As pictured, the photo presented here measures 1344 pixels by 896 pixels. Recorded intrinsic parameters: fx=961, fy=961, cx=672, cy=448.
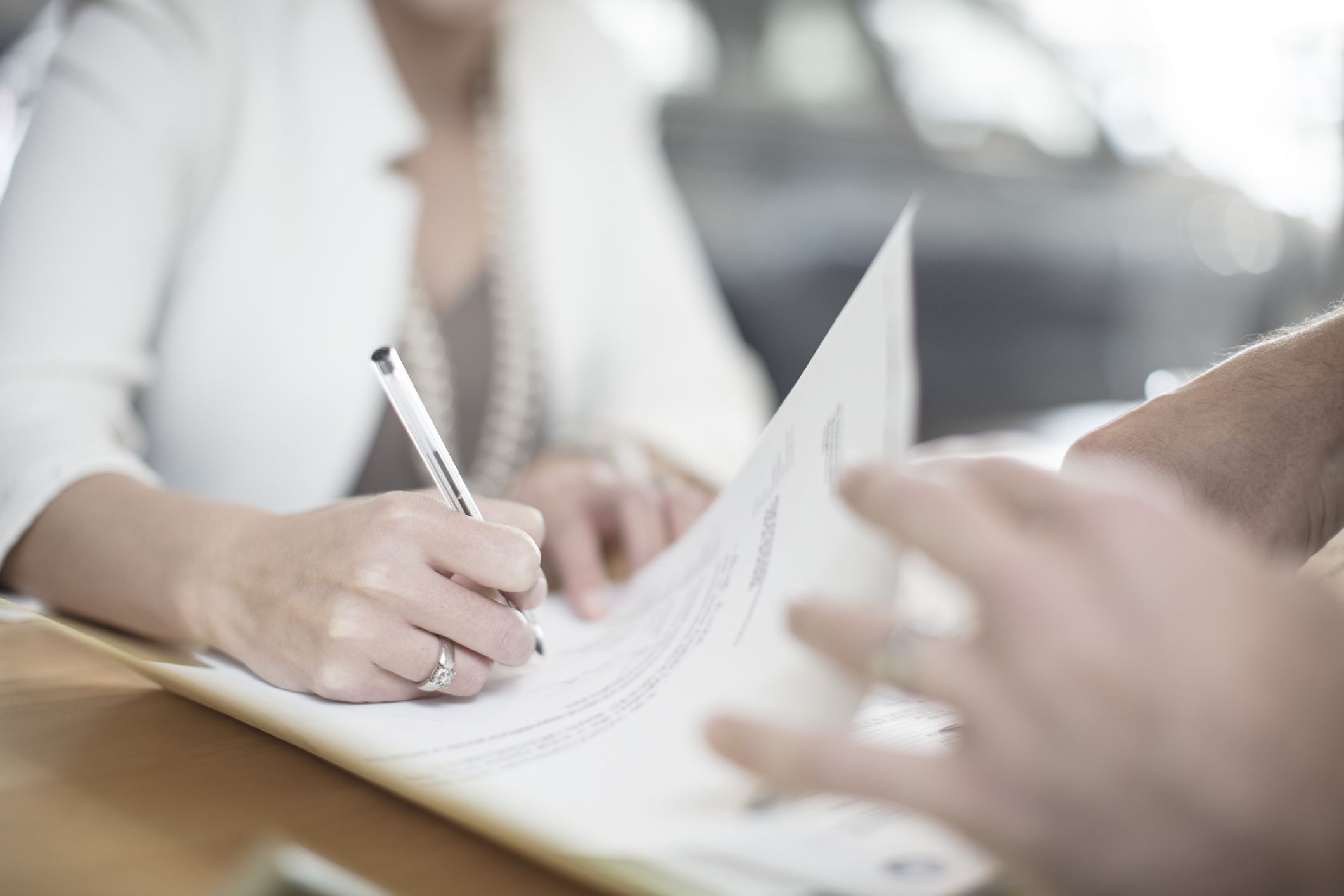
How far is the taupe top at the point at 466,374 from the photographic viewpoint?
82 cm

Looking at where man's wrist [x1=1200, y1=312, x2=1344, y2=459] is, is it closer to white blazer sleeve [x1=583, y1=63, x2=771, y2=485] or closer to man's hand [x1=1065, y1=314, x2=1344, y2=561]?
man's hand [x1=1065, y1=314, x2=1344, y2=561]

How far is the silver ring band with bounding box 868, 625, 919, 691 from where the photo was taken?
20cm

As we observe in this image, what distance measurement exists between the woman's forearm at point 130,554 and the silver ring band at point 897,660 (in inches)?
10.8

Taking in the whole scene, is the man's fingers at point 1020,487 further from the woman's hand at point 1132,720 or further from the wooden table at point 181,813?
the wooden table at point 181,813

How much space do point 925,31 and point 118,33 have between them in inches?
72.4

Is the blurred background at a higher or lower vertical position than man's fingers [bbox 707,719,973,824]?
higher

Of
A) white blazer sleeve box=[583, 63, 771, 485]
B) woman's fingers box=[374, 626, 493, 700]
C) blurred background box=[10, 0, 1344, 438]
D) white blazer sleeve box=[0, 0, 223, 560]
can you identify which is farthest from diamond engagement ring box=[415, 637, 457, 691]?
blurred background box=[10, 0, 1344, 438]

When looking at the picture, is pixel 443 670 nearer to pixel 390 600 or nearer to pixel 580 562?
pixel 390 600

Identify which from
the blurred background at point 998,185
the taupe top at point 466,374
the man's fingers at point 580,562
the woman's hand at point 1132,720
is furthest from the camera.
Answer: the blurred background at point 998,185

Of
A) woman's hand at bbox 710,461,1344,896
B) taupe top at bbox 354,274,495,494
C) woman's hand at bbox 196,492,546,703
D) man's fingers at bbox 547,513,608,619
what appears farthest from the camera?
taupe top at bbox 354,274,495,494

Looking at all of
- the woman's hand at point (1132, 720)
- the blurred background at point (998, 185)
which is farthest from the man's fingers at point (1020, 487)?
the blurred background at point (998, 185)

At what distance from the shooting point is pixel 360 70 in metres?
0.75

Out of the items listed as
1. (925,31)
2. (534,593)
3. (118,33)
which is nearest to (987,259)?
(925,31)

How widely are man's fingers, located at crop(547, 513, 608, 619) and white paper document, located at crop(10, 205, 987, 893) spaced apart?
0.31 feet
